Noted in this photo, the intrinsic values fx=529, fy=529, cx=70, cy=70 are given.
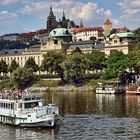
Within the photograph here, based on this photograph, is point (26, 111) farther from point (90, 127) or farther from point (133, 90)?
point (133, 90)

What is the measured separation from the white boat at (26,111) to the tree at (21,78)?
3850 inches

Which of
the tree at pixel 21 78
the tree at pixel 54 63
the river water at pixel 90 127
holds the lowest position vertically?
the river water at pixel 90 127

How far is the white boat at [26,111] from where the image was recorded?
73.5 meters

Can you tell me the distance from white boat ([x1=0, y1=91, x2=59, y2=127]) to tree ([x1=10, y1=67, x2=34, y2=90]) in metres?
97.8

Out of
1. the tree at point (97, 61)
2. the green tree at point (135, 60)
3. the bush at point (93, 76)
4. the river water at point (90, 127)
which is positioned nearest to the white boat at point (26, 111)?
the river water at point (90, 127)

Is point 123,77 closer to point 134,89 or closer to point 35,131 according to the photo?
point 134,89

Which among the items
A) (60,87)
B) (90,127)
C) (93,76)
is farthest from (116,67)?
(90,127)

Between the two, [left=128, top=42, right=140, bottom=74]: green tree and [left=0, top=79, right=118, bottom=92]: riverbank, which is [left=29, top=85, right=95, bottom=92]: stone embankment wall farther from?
[left=128, top=42, right=140, bottom=74]: green tree

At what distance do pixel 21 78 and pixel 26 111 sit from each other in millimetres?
106429

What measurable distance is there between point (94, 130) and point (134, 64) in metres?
100

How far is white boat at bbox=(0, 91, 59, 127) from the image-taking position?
241ft

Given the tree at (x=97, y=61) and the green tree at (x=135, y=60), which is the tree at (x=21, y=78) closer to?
the tree at (x=97, y=61)

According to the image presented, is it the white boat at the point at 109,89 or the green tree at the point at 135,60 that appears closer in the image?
the white boat at the point at 109,89

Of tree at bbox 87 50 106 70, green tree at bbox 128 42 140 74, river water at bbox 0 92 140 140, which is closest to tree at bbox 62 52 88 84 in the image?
tree at bbox 87 50 106 70
